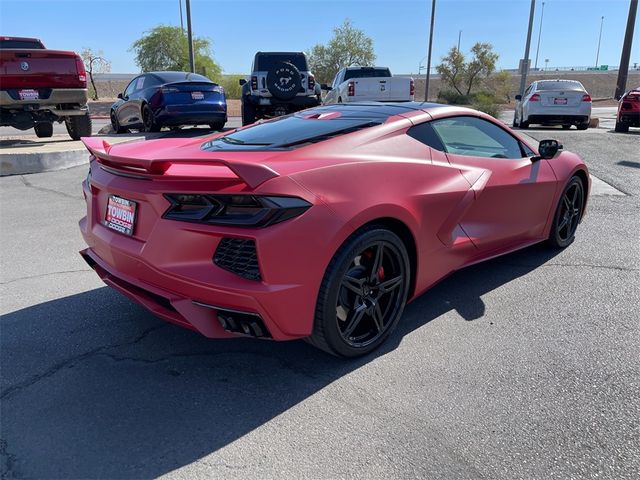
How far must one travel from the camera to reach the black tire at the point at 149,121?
1155 cm

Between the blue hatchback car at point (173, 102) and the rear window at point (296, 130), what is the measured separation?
822cm

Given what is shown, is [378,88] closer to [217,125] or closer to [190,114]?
[217,125]

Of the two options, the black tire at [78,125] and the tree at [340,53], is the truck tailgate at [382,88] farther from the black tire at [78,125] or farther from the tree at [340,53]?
the tree at [340,53]

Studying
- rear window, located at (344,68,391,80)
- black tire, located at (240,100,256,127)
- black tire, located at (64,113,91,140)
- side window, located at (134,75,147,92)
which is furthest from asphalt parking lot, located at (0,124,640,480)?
rear window, located at (344,68,391,80)

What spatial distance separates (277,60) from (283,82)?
5.31 feet

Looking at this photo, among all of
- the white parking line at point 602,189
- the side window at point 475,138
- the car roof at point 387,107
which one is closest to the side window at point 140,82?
the car roof at point 387,107

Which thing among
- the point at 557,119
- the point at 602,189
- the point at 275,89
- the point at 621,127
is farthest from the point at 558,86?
the point at 602,189

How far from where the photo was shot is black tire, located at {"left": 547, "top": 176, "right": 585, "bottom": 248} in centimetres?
471

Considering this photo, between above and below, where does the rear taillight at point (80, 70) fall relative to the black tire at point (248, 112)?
above

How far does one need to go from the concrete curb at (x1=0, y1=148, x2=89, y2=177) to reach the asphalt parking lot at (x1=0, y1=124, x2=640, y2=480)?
500 centimetres

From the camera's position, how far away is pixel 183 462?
2.17 metres

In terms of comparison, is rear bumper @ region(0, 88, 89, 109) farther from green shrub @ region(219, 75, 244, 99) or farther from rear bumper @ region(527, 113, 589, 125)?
green shrub @ region(219, 75, 244, 99)

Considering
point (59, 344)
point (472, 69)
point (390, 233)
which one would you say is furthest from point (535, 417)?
point (472, 69)

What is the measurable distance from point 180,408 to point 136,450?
331 mm
